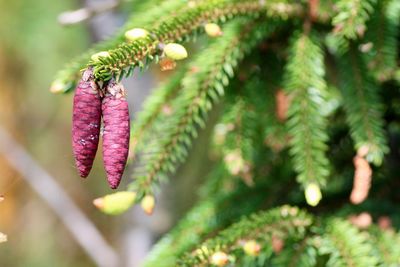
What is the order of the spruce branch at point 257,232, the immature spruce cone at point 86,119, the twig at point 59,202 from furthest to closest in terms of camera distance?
1. the twig at point 59,202
2. the spruce branch at point 257,232
3. the immature spruce cone at point 86,119

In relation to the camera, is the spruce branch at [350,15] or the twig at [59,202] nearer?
the spruce branch at [350,15]

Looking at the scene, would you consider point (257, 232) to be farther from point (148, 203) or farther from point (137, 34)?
point (137, 34)

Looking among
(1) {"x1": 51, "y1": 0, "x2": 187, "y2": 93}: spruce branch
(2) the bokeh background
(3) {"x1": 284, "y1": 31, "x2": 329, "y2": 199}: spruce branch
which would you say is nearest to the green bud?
(1) {"x1": 51, "y1": 0, "x2": 187, "y2": 93}: spruce branch

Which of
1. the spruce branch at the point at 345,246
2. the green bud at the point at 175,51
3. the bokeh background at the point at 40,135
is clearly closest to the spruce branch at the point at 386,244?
the spruce branch at the point at 345,246

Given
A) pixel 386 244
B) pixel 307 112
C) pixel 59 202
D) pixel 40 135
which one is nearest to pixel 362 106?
pixel 307 112

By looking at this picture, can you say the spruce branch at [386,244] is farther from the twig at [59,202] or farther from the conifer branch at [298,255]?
the twig at [59,202]

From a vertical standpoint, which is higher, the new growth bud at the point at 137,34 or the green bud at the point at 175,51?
the new growth bud at the point at 137,34

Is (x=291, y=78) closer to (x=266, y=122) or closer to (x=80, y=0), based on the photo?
(x=266, y=122)
